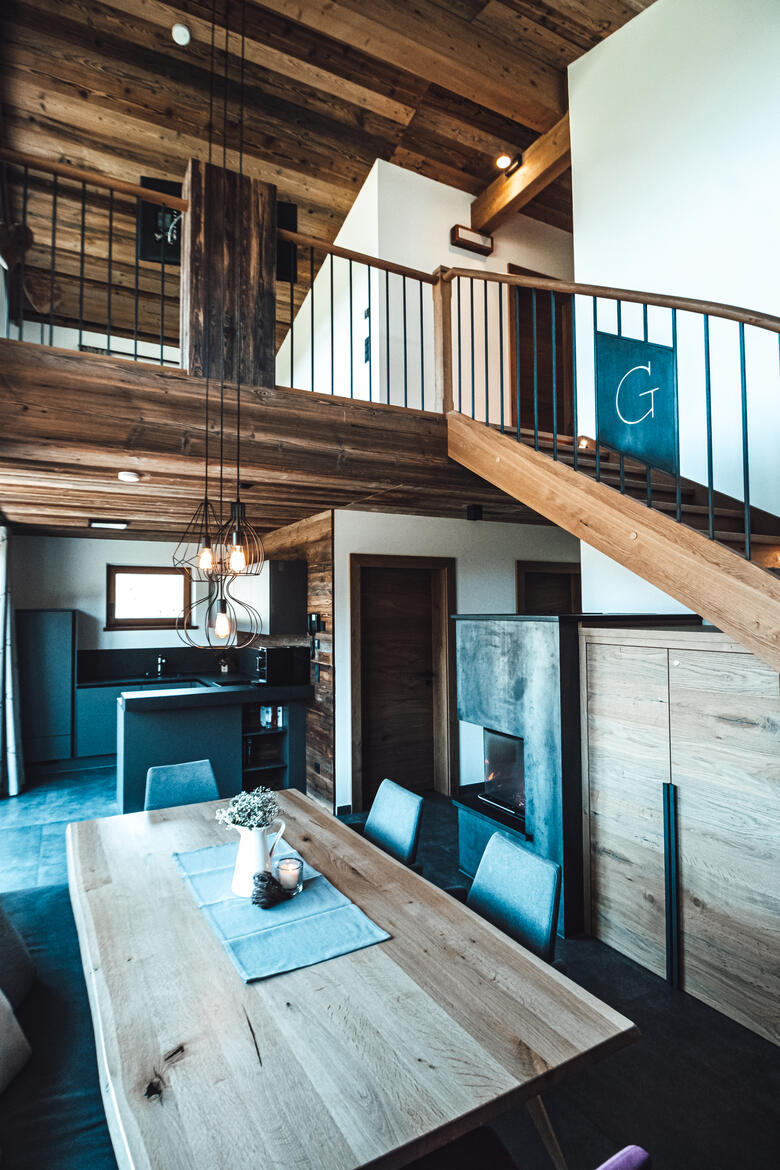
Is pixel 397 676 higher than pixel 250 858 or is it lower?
higher

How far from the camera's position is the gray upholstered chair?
2512mm

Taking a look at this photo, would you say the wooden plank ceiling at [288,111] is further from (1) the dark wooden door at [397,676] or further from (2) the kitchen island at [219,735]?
(2) the kitchen island at [219,735]

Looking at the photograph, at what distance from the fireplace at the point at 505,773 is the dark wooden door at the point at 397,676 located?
1541 millimetres

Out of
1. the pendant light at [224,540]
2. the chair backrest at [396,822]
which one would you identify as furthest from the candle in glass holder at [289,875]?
the pendant light at [224,540]

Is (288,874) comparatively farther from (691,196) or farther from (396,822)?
(691,196)

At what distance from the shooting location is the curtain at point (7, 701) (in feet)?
18.1

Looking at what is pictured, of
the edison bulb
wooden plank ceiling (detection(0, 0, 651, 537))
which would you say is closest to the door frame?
wooden plank ceiling (detection(0, 0, 651, 537))

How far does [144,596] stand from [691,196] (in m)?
6.23

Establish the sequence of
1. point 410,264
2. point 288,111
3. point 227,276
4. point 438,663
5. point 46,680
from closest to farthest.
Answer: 1. point 227,276
2. point 288,111
3. point 410,264
4. point 438,663
5. point 46,680

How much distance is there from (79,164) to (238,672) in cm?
485

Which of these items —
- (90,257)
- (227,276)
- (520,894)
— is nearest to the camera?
(520,894)

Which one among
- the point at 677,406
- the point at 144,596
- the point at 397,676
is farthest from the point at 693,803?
the point at 144,596

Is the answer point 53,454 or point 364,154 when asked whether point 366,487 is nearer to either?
point 53,454

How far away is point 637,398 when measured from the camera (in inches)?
110
